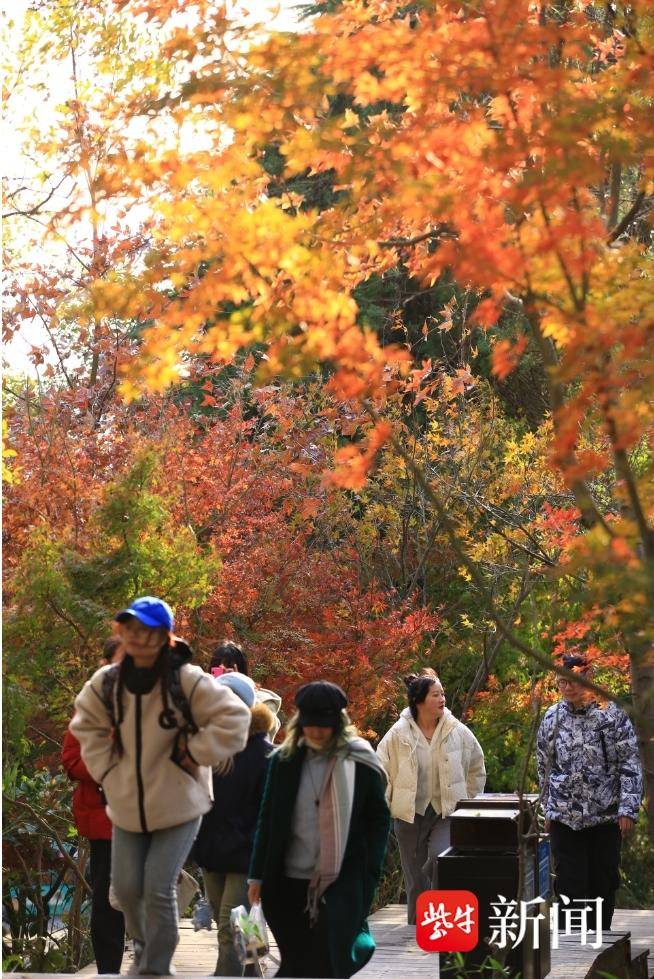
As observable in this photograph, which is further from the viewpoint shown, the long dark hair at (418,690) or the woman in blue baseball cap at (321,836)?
the long dark hair at (418,690)

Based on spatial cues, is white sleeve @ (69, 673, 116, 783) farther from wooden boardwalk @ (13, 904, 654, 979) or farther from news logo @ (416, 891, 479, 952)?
news logo @ (416, 891, 479, 952)

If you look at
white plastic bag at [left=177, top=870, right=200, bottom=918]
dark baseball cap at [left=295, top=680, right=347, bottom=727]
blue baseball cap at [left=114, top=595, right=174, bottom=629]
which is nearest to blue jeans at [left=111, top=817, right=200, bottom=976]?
dark baseball cap at [left=295, top=680, right=347, bottom=727]

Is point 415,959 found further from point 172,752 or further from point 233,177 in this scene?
point 233,177

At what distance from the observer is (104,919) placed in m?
7.66

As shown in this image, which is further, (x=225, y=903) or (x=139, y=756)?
(x=225, y=903)

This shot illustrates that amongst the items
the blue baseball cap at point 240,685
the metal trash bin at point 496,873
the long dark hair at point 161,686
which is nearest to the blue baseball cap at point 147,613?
the long dark hair at point 161,686

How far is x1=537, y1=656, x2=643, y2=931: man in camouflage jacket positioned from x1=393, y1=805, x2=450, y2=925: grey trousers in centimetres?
105

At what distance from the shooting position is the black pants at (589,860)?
9.35 m

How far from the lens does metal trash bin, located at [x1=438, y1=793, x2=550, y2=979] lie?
7441 millimetres

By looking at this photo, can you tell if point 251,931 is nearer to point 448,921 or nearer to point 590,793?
point 448,921

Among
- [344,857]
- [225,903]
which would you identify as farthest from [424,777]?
[344,857]

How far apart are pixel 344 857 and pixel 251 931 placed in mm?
613

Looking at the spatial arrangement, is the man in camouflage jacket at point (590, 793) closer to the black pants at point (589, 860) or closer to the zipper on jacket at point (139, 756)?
the black pants at point (589, 860)

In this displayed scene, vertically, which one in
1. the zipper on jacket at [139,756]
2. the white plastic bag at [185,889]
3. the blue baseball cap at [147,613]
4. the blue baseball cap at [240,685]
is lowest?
the white plastic bag at [185,889]
